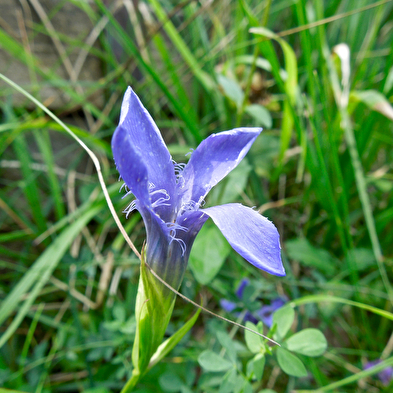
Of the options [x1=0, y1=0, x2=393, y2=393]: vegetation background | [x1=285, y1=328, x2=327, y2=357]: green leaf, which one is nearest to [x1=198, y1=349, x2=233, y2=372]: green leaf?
[x1=0, y1=0, x2=393, y2=393]: vegetation background

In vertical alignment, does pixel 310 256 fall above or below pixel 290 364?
below

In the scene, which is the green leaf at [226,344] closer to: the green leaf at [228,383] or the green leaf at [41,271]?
the green leaf at [228,383]

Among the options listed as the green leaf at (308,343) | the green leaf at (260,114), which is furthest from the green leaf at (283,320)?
the green leaf at (260,114)

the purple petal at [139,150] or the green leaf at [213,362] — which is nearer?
the purple petal at [139,150]

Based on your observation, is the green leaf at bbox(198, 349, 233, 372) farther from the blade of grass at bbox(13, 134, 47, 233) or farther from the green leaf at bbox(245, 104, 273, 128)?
the blade of grass at bbox(13, 134, 47, 233)

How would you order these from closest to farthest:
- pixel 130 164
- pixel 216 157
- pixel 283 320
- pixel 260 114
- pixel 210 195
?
pixel 130 164 < pixel 216 157 < pixel 283 320 < pixel 260 114 < pixel 210 195

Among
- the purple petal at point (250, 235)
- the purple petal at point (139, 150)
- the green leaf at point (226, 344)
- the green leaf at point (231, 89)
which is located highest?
the purple petal at point (139, 150)

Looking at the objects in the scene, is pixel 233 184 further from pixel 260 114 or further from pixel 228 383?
pixel 228 383

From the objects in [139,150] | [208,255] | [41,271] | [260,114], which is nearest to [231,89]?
[260,114]
